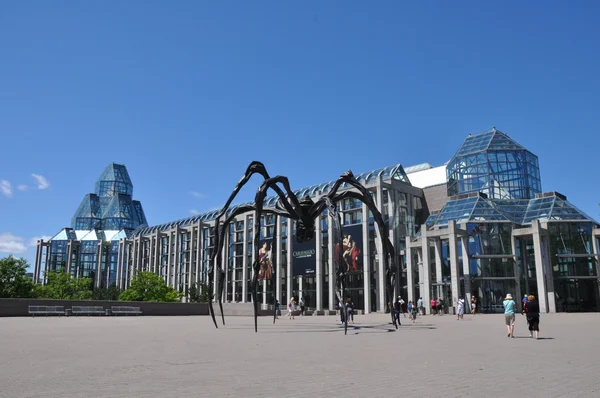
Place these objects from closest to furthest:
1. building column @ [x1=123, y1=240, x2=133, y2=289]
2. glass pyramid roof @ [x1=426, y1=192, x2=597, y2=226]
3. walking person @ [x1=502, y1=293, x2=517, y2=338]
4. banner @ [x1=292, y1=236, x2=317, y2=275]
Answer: walking person @ [x1=502, y1=293, x2=517, y2=338] < glass pyramid roof @ [x1=426, y1=192, x2=597, y2=226] < banner @ [x1=292, y1=236, x2=317, y2=275] < building column @ [x1=123, y1=240, x2=133, y2=289]

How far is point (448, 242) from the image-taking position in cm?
4788

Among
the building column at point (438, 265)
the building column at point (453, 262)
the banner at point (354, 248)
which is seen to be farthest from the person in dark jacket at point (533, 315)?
the banner at point (354, 248)

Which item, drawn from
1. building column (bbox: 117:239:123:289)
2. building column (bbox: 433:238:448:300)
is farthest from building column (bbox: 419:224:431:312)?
building column (bbox: 117:239:123:289)

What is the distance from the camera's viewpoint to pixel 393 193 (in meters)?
57.2

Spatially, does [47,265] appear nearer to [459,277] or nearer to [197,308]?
[197,308]

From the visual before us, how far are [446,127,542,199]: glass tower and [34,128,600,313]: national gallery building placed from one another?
0.12 metres

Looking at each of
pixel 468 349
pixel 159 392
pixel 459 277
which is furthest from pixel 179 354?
pixel 459 277

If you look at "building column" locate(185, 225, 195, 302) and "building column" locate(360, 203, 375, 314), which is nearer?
"building column" locate(360, 203, 375, 314)

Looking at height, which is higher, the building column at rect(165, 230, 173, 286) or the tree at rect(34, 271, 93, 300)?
the building column at rect(165, 230, 173, 286)

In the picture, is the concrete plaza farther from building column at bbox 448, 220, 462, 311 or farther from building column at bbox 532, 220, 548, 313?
building column at bbox 532, 220, 548, 313

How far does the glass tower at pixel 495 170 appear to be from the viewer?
56.7 meters

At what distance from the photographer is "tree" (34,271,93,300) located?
73.1 metres

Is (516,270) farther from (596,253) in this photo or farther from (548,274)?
(596,253)

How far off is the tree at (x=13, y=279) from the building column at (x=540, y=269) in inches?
2007
